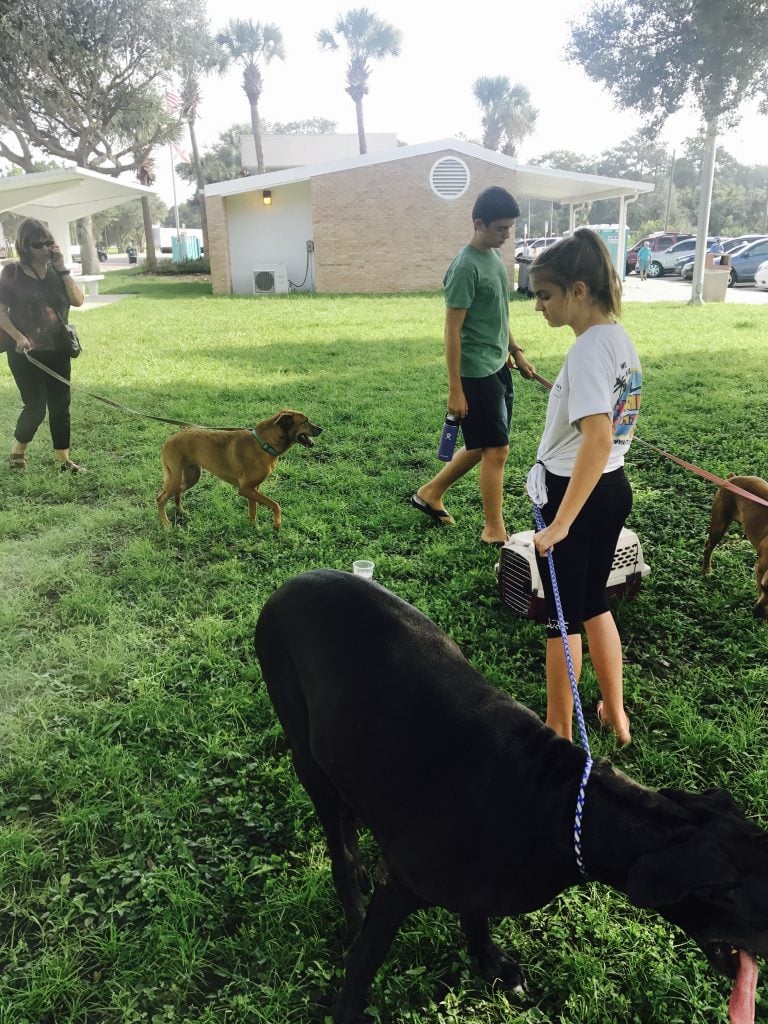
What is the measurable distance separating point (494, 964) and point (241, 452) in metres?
3.69

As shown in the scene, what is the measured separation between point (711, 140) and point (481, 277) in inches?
673

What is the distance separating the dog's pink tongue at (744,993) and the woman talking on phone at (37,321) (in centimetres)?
597

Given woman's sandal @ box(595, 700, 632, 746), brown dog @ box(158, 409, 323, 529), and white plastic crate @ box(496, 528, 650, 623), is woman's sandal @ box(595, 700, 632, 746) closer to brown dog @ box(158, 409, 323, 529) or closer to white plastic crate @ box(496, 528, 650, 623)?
white plastic crate @ box(496, 528, 650, 623)

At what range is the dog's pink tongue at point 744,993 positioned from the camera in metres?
1.46

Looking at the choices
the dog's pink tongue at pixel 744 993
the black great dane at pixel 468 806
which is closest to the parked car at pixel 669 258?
the black great dane at pixel 468 806

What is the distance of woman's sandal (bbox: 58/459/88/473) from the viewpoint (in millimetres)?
6188

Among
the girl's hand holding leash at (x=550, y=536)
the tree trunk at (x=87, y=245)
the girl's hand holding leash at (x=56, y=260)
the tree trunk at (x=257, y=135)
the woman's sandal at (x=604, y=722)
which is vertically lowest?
the woman's sandal at (x=604, y=722)

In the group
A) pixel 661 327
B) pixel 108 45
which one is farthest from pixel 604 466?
pixel 108 45

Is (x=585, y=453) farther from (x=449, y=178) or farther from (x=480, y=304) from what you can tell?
(x=449, y=178)

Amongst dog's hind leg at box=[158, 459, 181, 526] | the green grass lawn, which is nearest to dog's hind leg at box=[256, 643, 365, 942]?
the green grass lawn

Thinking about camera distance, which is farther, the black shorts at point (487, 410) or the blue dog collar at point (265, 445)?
the blue dog collar at point (265, 445)

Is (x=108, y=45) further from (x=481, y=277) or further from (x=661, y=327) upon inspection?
(x=481, y=277)

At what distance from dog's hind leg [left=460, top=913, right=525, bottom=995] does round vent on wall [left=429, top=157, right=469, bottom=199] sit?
78.4 ft

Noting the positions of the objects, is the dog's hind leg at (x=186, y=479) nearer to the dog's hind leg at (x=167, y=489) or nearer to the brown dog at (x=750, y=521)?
the dog's hind leg at (x=167, y=489)
